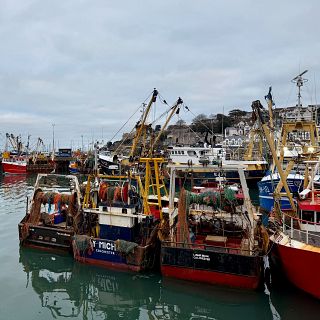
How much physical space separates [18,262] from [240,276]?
30.4 ft

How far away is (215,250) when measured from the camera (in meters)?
10.4

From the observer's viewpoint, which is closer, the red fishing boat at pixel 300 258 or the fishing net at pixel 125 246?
the red fishing boat at pixel 300 258

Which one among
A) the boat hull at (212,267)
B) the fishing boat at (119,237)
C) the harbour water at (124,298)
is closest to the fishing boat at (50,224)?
the fishing boat at (119,237)

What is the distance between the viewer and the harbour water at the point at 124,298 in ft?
30.8

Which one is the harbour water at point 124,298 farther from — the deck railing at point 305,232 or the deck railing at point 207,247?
the deck railing at point 305,232

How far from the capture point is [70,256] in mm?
13578

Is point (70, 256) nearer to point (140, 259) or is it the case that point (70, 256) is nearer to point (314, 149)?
point (140, 259)

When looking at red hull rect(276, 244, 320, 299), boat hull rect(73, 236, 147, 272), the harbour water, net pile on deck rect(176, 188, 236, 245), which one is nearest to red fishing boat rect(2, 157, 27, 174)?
the harbour water

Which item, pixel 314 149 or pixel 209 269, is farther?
pixel 314 149

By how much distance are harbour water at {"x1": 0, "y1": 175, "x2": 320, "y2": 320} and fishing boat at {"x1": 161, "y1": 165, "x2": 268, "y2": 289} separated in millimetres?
395

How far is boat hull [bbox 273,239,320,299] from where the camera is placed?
9039 millimetres

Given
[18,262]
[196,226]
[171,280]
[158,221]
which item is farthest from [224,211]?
[18,262]

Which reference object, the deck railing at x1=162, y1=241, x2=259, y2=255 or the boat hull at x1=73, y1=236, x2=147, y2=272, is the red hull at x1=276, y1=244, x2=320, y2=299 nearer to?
the deck railing at x1=162, y1=241, x2=259, y2=255

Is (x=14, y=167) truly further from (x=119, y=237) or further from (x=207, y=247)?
(x=207, y=247)
